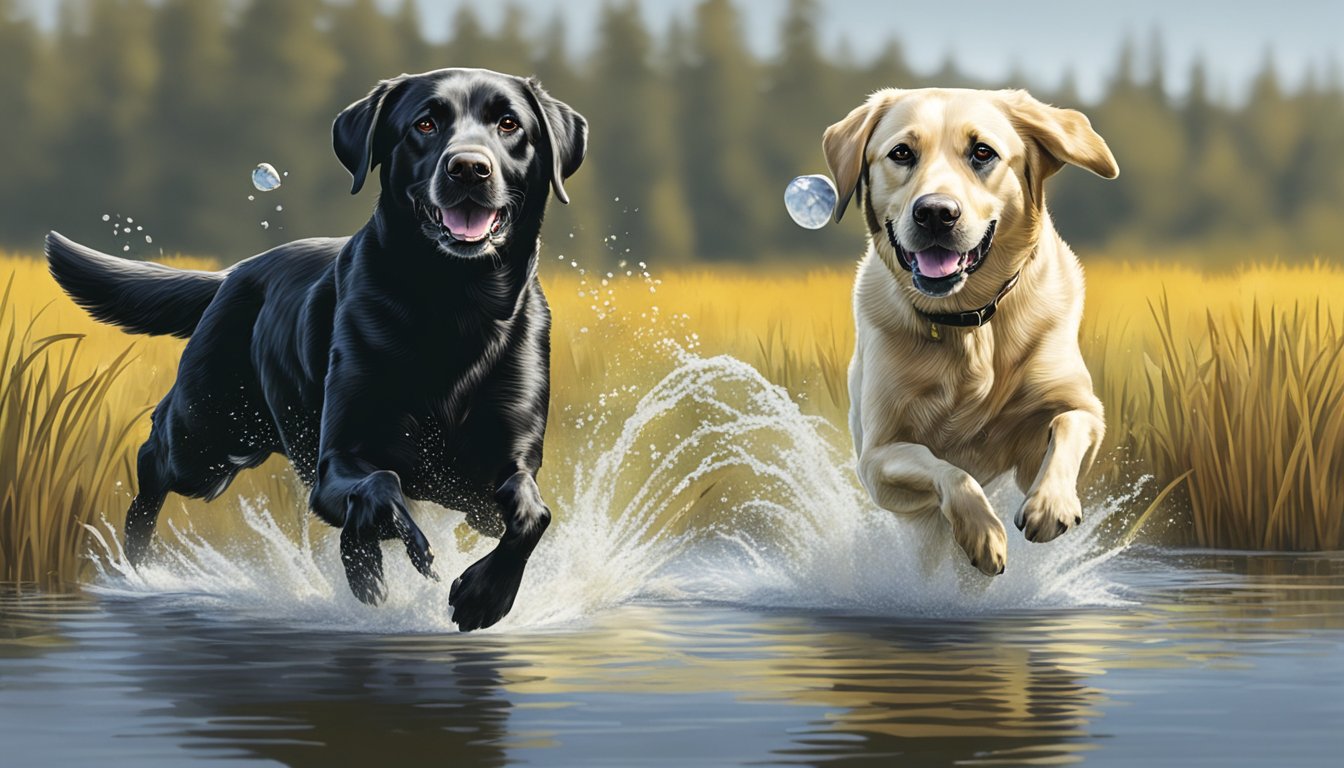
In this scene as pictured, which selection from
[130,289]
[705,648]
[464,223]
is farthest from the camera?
[130,289]

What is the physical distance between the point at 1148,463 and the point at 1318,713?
439cm

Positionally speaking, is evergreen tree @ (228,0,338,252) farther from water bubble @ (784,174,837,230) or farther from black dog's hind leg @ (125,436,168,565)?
water bubble @ (784,174,837,230)

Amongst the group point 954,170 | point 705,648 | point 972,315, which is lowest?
point 705,648

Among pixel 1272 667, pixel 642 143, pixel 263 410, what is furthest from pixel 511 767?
pixel 642 143

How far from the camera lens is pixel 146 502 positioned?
316 inches

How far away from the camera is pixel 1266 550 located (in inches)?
339

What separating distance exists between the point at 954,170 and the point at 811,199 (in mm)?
1483

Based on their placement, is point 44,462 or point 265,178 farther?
point 265,178

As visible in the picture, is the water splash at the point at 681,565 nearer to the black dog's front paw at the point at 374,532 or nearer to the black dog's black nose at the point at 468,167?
the black dog's front paw at the point at 374,532

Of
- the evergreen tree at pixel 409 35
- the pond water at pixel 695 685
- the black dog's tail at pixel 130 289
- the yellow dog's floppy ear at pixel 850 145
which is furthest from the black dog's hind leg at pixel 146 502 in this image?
the evergreen tree at pixel 409 35

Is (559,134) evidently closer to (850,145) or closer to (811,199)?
(850,145)

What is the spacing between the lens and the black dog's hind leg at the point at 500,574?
600cm

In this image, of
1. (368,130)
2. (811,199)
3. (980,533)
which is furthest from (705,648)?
(811,199)

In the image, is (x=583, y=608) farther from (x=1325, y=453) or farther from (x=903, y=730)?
(x=1325, y=453)
